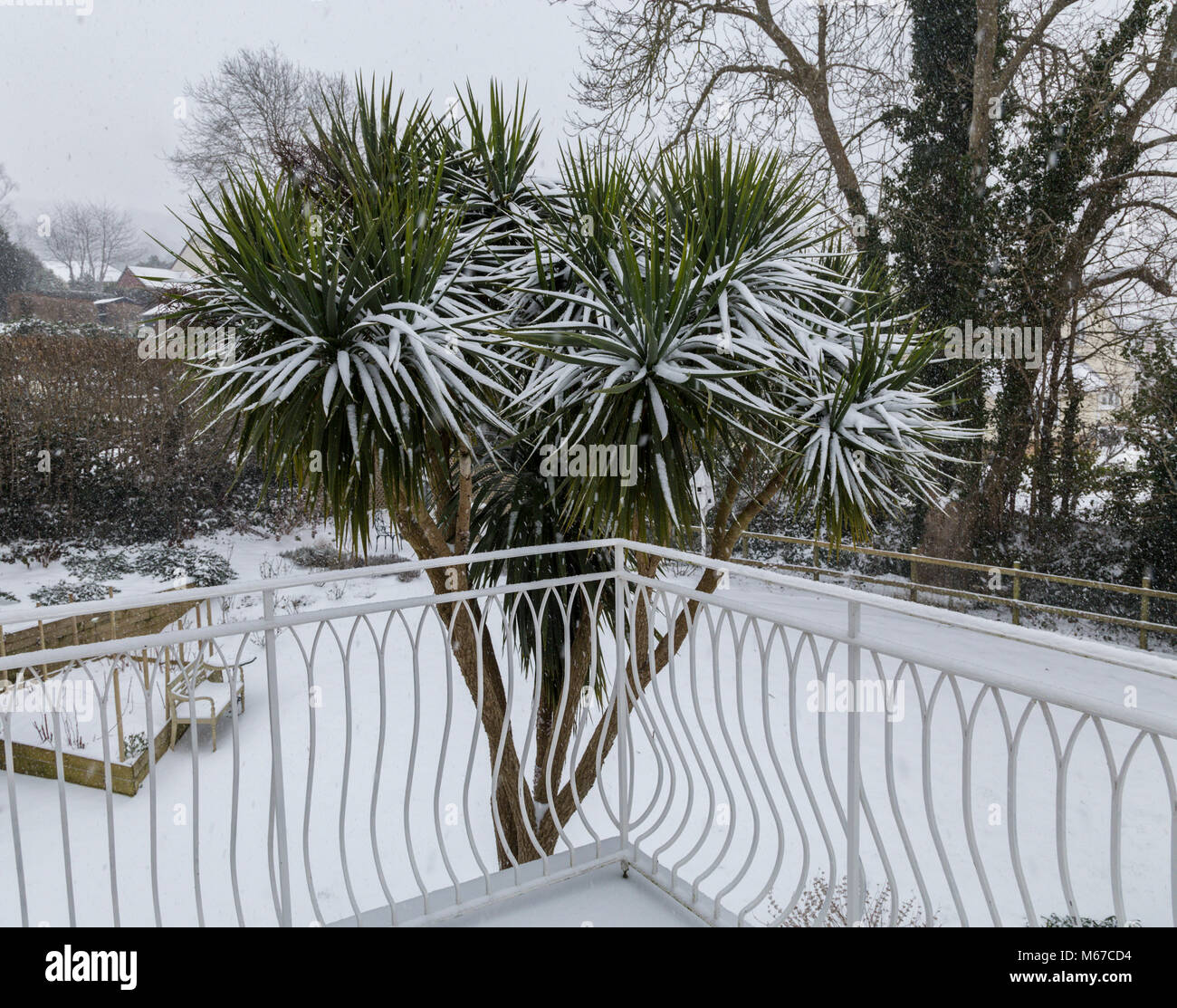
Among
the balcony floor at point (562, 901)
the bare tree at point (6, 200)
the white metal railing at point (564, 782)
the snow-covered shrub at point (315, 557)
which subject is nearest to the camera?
the balcony floor at point (562, 901)

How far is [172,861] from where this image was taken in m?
4.97

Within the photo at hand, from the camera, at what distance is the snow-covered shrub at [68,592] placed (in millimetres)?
7426

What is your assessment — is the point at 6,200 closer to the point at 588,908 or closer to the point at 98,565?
the point at 98,565

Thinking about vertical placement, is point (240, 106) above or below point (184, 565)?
above

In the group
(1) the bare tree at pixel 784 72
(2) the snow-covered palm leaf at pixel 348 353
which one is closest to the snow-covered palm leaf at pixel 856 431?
(2) the snow-covered palm leaf at pixel 348 353

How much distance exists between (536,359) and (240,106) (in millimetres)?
11478

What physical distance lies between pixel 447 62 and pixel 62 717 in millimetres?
11877

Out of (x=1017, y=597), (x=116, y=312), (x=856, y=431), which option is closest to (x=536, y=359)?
(x=856, y=431)

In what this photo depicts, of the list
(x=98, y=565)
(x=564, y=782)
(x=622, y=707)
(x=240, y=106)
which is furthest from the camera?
(x=240, y=106)

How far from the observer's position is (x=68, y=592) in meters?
7.57

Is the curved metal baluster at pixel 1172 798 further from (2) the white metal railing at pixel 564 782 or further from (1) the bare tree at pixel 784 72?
(1) the bare tree at pixel 784 72

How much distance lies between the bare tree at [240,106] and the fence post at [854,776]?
12425 mm
